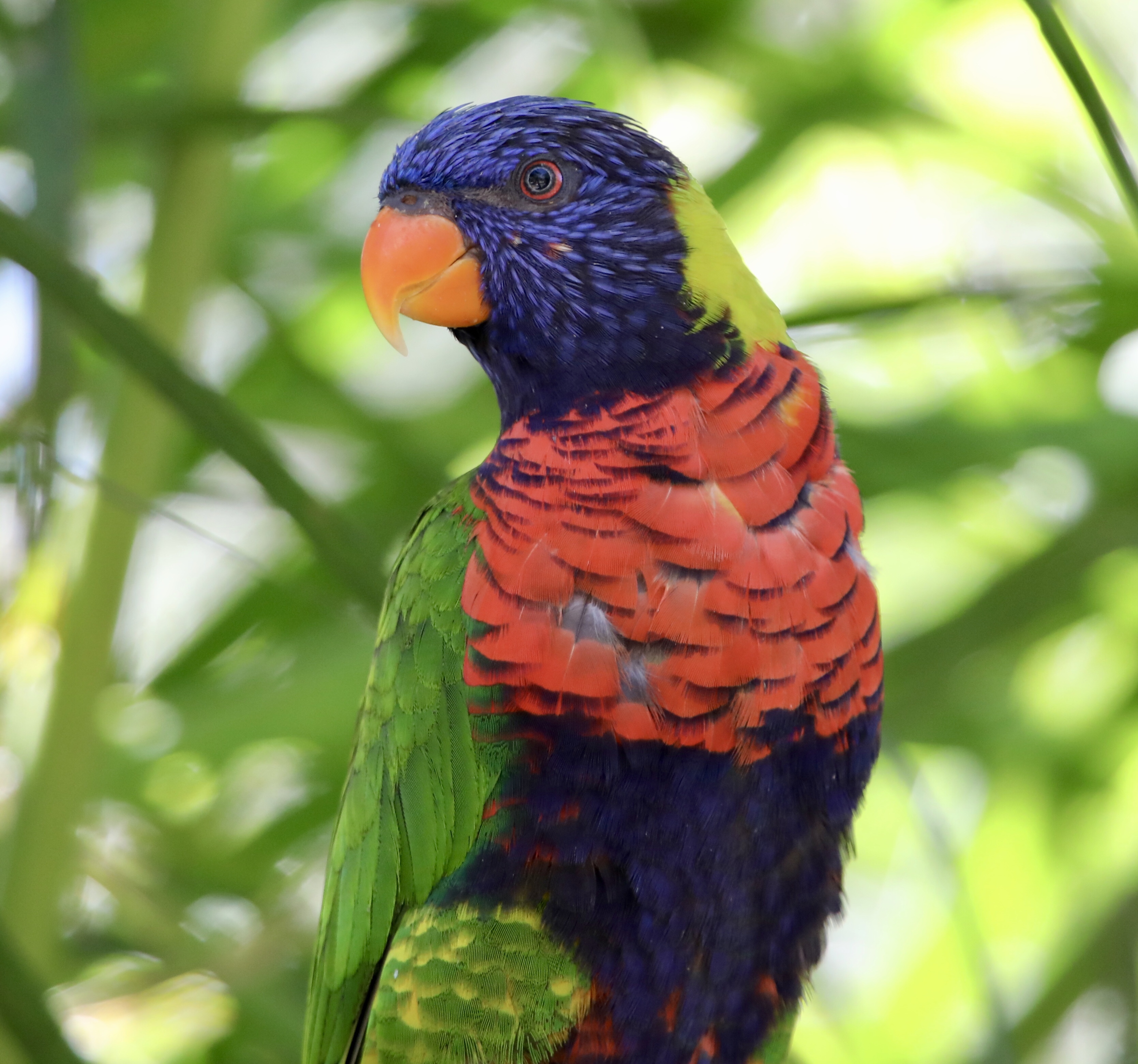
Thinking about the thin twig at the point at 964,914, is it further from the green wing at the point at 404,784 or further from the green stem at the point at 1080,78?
the green stem at the point at 1080,78

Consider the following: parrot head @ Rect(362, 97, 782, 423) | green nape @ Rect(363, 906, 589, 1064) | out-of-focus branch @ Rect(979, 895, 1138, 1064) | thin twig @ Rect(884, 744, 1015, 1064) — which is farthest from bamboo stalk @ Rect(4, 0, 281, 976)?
out-of-focus branch @ Rect(979, 895, 1138, 1064)

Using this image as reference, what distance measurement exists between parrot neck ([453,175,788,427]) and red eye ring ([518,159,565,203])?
8cm

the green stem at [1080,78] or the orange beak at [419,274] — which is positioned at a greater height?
the green stem at [1080,78]

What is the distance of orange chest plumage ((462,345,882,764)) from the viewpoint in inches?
30.8

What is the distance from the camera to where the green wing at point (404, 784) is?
2.76ft

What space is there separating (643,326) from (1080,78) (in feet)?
1.42

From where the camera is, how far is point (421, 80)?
5.27ft

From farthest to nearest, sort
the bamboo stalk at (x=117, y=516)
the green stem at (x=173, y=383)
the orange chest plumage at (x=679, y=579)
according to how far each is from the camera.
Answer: the bamboo stalk at (x=117, y=516) → the orange chest plumage at (x=679, y=579) → the green stem at (x=173, y=383)

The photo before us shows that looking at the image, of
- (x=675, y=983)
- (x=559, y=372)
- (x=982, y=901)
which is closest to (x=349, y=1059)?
(x=675, y=983)

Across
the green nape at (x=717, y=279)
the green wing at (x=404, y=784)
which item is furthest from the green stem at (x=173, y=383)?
the green nape at (x=717, y=279)

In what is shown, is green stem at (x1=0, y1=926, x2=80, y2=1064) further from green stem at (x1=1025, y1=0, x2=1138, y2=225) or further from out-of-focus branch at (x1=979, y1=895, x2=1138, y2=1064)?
out-of-focus branch at (x1=979, y1=895, x2=1138, y2=1064)

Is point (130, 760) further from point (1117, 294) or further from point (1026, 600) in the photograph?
point (1117, 294)

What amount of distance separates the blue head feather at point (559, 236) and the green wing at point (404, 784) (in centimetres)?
13

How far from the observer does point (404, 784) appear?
2.84 feet
